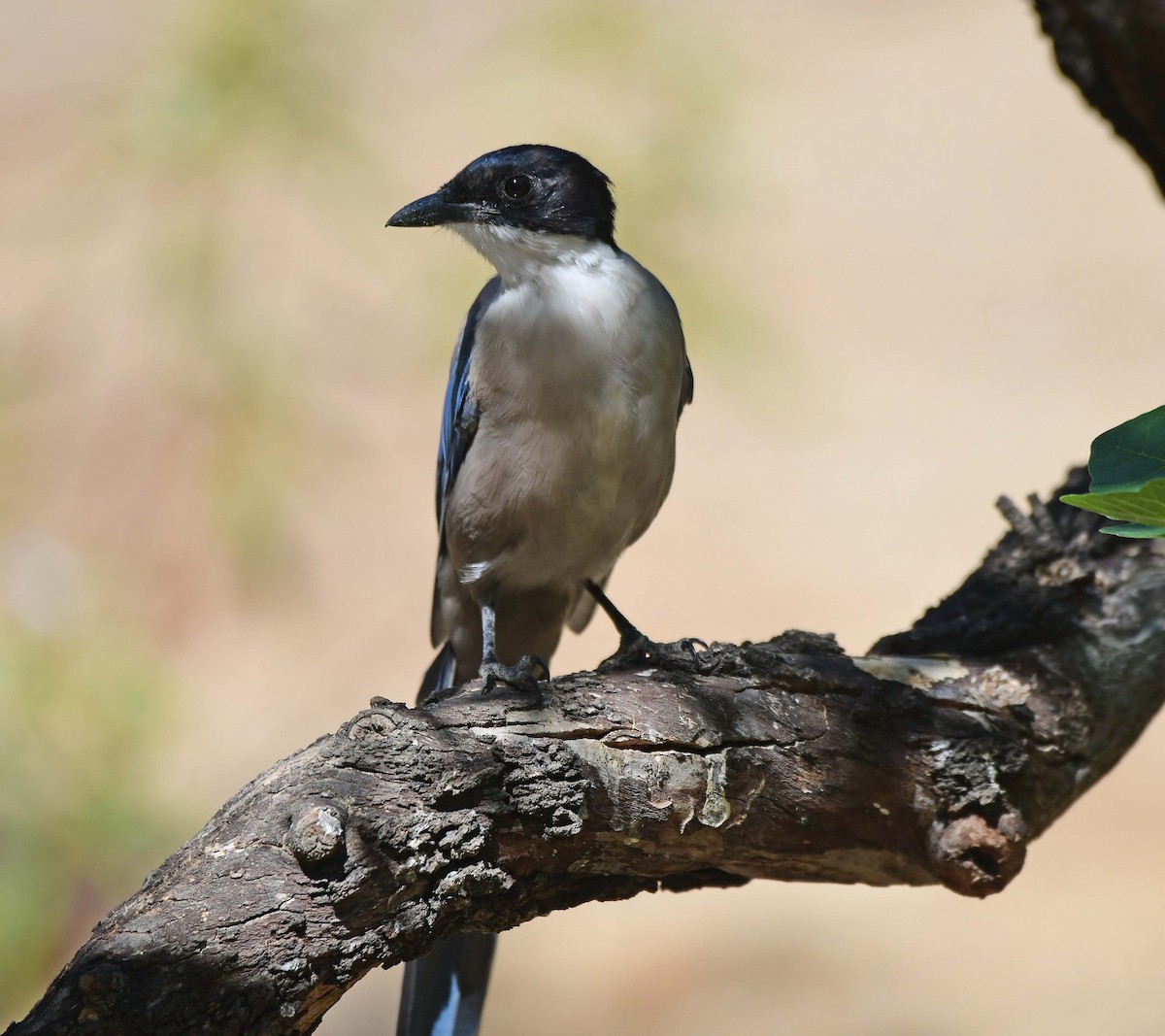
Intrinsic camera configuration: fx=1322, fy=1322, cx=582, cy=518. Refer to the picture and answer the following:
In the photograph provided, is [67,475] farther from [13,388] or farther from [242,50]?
[242,50]

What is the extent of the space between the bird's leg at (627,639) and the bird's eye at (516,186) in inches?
52.2

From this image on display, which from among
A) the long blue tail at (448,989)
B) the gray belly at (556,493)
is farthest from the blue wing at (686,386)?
the long blue tail at (448,989)

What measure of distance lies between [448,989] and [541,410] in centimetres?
174

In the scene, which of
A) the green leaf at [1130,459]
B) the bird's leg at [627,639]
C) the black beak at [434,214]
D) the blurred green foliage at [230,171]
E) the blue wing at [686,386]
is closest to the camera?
the green leaf at [1130,459]

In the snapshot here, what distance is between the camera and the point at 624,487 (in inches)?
165

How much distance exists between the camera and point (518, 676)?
3352mm

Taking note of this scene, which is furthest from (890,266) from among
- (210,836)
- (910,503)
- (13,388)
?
(210,836)

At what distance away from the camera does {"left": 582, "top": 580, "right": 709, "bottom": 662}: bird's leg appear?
3717 mm

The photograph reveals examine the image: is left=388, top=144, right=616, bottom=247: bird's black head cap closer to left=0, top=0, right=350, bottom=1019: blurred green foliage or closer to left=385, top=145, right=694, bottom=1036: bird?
left=385, top=145, right=694, bottom=1036: bird

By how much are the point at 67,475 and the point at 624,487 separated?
5.73 m

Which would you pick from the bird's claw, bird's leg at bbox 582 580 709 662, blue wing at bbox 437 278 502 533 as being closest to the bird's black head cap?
blue wing at bbox 437 278 502 533

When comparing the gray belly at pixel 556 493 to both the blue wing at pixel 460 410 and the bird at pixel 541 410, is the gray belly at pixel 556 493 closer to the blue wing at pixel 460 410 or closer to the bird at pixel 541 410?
the bird at pixel 541 410

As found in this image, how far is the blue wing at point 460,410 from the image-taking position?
4.41 meters

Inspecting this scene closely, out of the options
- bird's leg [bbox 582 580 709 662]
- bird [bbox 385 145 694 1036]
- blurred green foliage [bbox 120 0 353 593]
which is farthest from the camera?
blurred green foliage [bbox 120 0 353 593]
